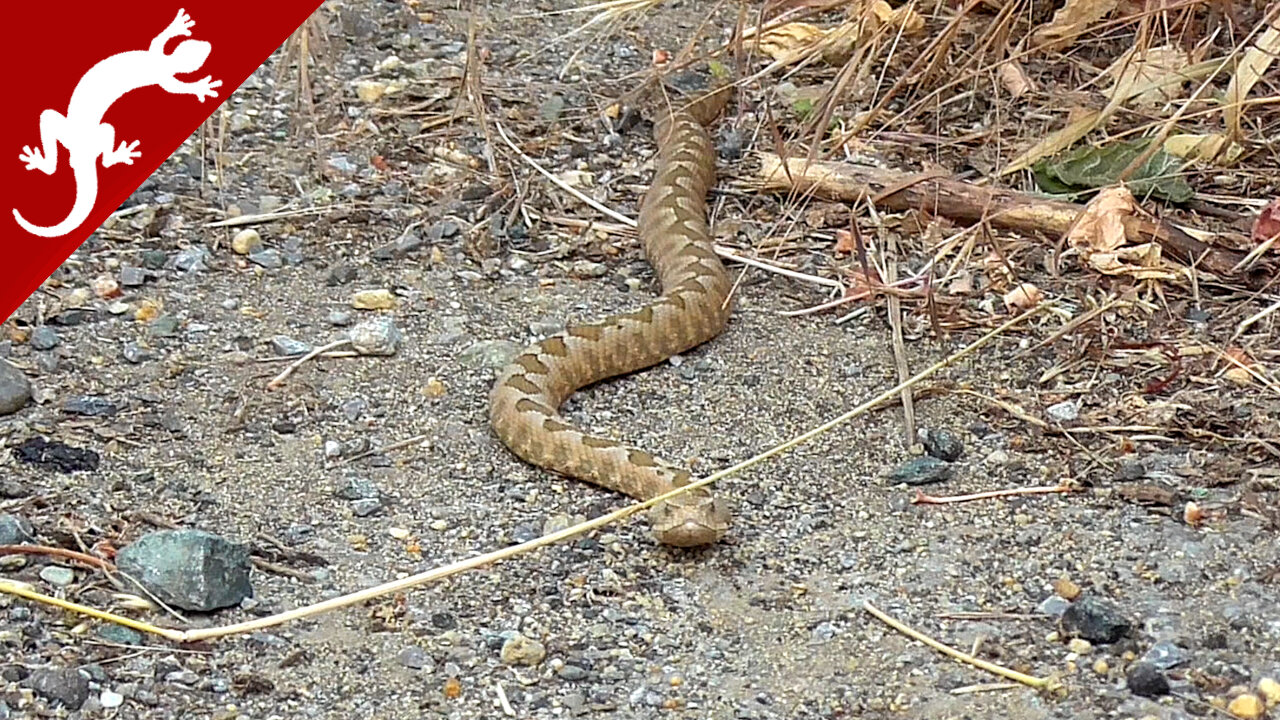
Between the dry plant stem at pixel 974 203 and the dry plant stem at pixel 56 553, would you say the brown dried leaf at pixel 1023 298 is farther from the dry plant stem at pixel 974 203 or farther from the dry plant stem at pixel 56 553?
the dry plant stem at pixel 56 553

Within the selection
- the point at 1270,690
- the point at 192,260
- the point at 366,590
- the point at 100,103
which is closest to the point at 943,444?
the point at 1270,690

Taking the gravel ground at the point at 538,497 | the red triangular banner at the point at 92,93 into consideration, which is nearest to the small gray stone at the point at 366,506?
the gravel ground at the point at 538,497

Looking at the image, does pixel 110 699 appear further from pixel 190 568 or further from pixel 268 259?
pixel 268 259

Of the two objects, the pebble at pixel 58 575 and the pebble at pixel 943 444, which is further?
the pebble at pixel 943 444

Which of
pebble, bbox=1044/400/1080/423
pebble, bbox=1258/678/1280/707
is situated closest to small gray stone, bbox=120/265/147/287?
pebble, bbox=1044/400/1080/423

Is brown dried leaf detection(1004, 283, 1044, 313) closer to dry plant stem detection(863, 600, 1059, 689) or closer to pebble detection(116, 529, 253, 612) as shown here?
dry plant stem detection(863, 600, 1059, 689)

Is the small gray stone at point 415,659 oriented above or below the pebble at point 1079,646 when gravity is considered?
above
